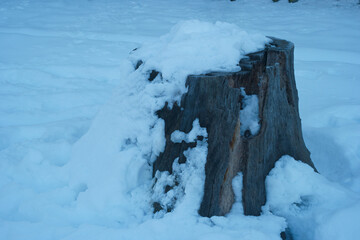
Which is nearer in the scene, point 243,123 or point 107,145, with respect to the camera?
point 243,123

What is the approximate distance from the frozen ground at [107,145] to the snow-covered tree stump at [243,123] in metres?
0.07

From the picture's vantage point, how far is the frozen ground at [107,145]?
1.16 m

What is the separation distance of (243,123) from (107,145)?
2.29 ft

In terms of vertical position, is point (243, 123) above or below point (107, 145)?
above

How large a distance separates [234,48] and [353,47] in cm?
299

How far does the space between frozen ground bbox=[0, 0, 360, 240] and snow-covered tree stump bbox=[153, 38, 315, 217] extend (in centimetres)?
7

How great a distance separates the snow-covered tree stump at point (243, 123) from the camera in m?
1.20

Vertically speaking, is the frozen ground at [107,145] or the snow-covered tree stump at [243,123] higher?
the snow-covered tree stump at [243,123]

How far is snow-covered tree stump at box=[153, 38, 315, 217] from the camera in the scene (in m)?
1.20

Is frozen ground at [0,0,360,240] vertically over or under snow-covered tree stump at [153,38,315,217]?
under

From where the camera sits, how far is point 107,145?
1.53 m

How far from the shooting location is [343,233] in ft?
3.45

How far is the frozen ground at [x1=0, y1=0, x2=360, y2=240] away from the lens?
1162 millimetres

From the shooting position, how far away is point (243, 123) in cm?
129
